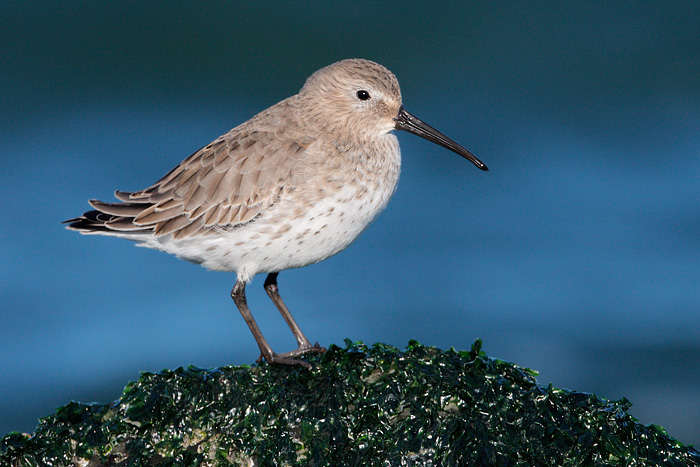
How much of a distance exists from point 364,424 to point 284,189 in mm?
1672

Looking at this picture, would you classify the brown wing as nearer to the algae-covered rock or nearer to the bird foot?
the bird foot

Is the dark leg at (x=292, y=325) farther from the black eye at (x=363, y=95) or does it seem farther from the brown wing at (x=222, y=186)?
the black eye at (x=363, y=95)

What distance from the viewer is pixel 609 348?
29.8 ft

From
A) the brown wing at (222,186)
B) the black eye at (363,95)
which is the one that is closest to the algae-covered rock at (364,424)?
the brown wing at (222,186)

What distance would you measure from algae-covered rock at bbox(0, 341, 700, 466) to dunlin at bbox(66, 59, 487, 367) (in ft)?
2.16

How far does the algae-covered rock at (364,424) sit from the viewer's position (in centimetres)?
377

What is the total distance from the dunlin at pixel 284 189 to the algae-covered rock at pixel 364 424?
66cm

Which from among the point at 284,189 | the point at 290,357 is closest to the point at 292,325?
the point at 290,357

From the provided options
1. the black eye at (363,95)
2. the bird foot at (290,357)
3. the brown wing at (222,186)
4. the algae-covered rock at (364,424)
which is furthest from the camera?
the black eye at (363,95)

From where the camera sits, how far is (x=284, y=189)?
16.0 ft

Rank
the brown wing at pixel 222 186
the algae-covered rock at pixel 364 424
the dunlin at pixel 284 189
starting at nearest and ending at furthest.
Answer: the algae-covered rock at pixel 364 424
the dunlin at pixel 284 189
the brown wing at pixel 222 186

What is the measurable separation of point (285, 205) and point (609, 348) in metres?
5.70

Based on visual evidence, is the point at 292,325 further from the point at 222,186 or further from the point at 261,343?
the point at 222,186

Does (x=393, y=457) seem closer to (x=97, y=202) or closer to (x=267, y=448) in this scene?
(x=267, y=448)
